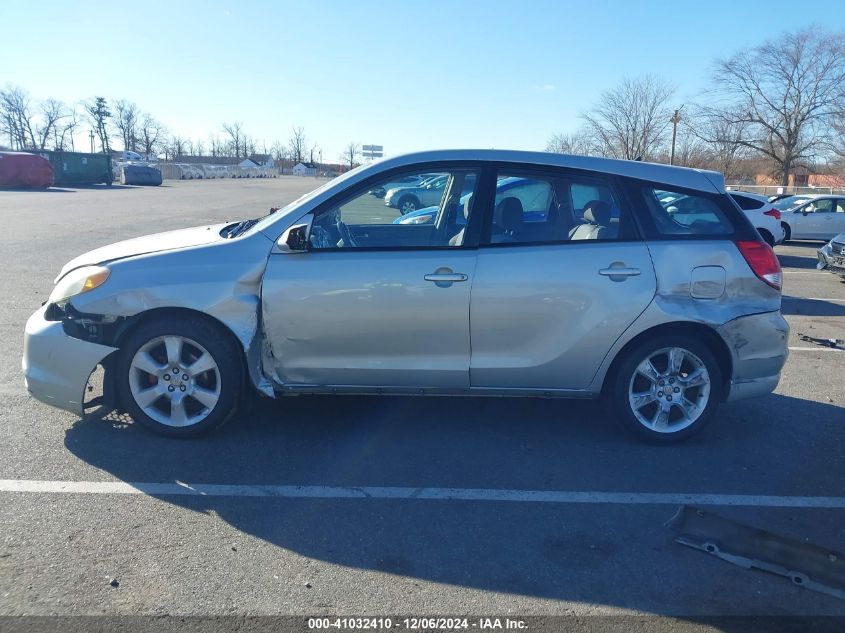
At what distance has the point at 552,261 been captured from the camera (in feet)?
14.8

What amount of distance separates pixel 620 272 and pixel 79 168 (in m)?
52.3

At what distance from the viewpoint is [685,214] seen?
4.74m

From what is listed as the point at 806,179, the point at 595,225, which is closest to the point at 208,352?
the point at 595,225

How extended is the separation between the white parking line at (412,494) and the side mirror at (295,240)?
144 cm

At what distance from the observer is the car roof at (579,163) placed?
4.66m

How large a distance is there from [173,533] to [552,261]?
2672 mm

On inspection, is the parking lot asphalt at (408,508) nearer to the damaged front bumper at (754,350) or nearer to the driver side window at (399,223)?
the damaged front bumper at (754,350)

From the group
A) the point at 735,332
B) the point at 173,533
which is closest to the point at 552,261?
the point at 735,332

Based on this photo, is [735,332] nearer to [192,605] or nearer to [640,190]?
[640,190]

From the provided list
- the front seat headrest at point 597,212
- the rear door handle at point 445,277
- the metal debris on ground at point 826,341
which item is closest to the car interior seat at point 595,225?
the front seat headrest at point 597,212

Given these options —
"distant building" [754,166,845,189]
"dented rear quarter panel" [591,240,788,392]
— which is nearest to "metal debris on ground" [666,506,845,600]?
"dented rear quarter panel" [591,240,788,392]

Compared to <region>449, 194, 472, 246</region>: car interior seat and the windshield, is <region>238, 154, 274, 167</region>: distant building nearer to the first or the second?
the windshield

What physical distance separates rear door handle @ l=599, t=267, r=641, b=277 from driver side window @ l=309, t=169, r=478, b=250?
92cm

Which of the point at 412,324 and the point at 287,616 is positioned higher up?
the point at 412,324
